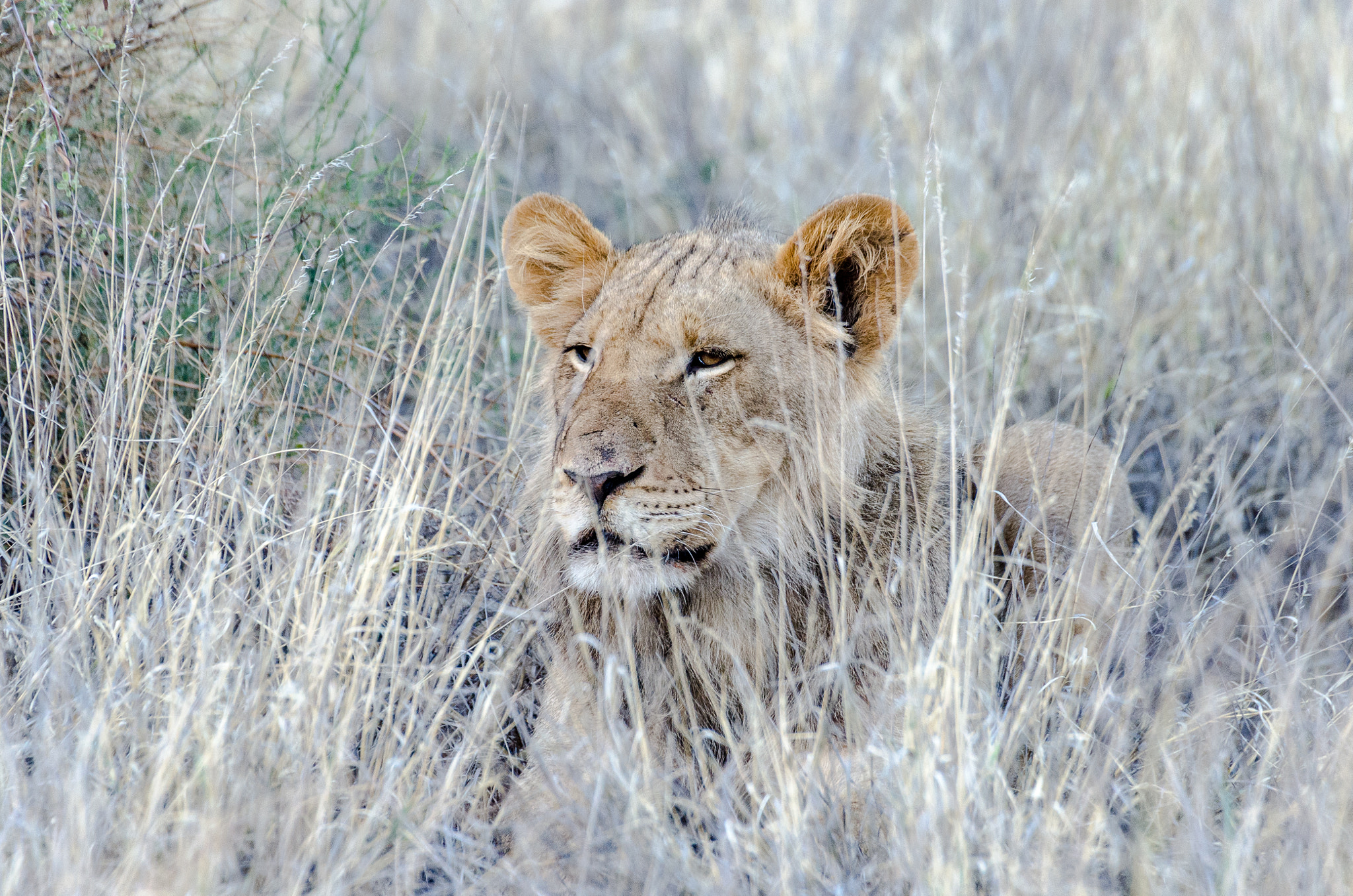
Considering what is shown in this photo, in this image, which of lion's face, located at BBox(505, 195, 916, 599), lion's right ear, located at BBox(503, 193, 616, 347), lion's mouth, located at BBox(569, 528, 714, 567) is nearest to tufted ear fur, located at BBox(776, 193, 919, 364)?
lion's face, located at BBox(505, 195, 916, 599)

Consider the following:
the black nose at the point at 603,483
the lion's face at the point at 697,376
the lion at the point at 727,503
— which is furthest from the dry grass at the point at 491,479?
the black nose at the point at 603,483

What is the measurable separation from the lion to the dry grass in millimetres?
174

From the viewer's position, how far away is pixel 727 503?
2.76 meters

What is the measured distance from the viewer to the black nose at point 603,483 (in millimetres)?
2594

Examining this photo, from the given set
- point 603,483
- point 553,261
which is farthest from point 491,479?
point 603,483

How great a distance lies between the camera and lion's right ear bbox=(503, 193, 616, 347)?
323 cm

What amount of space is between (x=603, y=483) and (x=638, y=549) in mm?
175

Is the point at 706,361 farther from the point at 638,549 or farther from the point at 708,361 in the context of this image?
the point at 638,549

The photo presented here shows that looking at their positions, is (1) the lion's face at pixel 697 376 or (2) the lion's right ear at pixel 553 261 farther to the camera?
(2) the lion's right ear at pixel 553 261

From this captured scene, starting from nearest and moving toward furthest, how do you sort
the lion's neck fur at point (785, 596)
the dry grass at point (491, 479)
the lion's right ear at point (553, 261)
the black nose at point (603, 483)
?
the dry grass at point (491, 479) < the black nose at point (603, 483) < the lion's neck fur at point (785, 596) < the lion's right ear at point (553, 261)

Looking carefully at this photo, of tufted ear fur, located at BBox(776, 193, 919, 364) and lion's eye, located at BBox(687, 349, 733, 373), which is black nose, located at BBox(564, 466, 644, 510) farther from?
tufted ear fur, located at BBox(776, 193, 919, 364)

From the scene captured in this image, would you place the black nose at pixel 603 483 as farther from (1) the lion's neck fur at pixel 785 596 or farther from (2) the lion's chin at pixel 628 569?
(1) the lion's neck fur at pixel 785 596

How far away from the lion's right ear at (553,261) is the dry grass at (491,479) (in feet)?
0.66

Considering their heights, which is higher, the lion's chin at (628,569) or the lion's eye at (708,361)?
the lion's eye at (708,361)
